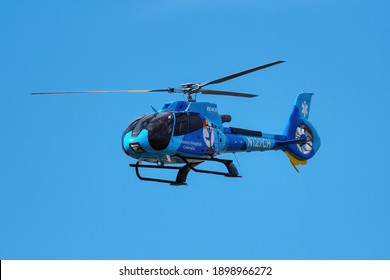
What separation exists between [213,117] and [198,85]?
0.85m

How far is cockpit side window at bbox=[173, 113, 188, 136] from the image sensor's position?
21.1 meters

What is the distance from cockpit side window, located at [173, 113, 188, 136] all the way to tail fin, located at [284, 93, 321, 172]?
4.84 m

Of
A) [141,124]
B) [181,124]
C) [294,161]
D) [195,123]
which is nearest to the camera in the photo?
[141,124]

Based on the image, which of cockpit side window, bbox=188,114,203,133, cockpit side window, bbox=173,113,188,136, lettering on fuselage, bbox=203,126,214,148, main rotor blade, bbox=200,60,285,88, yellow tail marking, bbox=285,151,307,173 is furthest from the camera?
yellow tail marking, bbox=285,151,307,173

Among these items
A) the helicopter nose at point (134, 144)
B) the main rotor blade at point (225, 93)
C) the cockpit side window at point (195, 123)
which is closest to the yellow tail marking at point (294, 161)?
the main rotor blade at point (225, 93)

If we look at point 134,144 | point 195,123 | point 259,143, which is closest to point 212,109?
point 195,123

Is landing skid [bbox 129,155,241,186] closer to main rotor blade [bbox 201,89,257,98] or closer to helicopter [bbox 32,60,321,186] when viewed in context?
helicopter [bbox 32,60,321,186]

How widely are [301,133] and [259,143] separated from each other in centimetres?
260

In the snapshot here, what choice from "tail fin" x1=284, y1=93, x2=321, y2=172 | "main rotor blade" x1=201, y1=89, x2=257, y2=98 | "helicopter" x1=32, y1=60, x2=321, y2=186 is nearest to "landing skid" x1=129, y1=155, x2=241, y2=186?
"helicopter" x1=32, y1=60, x2=321, y2=186

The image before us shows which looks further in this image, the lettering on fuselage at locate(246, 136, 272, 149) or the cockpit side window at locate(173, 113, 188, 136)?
the lettering on fuselage at locate(246, 136, 272, 149)

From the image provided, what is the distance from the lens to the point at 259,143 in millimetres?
23969

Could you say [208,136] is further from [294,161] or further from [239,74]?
[294,161]

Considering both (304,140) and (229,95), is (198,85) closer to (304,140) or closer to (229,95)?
(229,95)

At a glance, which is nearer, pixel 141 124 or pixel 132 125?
pixel 141 124
